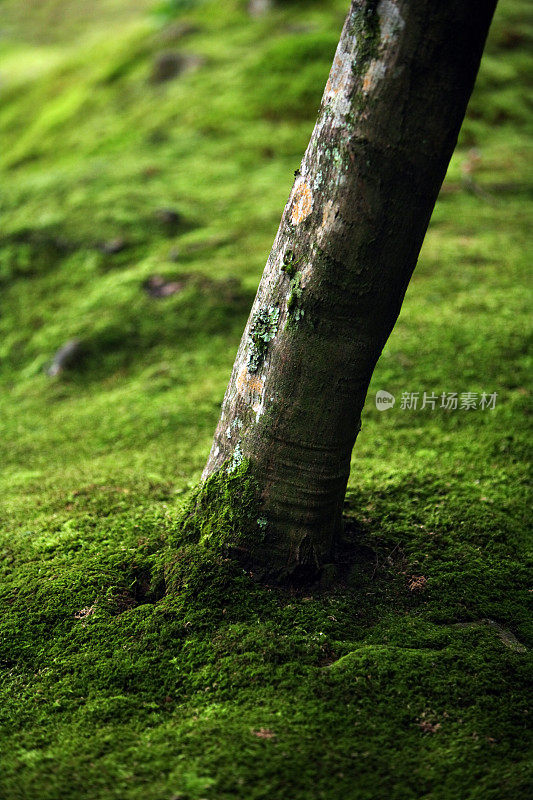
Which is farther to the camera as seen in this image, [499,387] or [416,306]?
[416,306]

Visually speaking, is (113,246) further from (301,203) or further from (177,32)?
(177,32)

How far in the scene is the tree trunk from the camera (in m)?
2.12

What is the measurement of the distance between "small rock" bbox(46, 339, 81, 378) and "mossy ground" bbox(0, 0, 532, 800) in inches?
4.9

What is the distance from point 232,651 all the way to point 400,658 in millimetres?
684

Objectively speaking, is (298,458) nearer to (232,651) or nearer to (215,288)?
(232,651)

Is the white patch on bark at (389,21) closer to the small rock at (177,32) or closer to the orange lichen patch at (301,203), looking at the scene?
the orange lichen patch at (301,203)

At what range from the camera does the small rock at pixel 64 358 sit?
6062 millimetres

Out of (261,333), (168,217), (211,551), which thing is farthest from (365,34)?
Result: (168,217)

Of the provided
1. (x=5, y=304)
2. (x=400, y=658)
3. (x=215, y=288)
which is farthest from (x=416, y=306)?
(x=5, y=304)

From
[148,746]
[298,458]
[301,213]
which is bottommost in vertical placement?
[148,746]

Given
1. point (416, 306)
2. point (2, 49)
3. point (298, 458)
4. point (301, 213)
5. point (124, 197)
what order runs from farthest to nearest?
point (2, 49)
point (124, 197)
point (416, 306)
point (298, 458)
point (301, 213)

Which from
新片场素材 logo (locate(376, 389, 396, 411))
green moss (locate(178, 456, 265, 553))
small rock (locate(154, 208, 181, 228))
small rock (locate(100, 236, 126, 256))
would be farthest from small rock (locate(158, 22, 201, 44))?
green moss (locate(178, 456, 265, 553))

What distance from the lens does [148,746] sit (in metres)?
2.22

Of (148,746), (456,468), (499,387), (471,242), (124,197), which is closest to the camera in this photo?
(148,746)
